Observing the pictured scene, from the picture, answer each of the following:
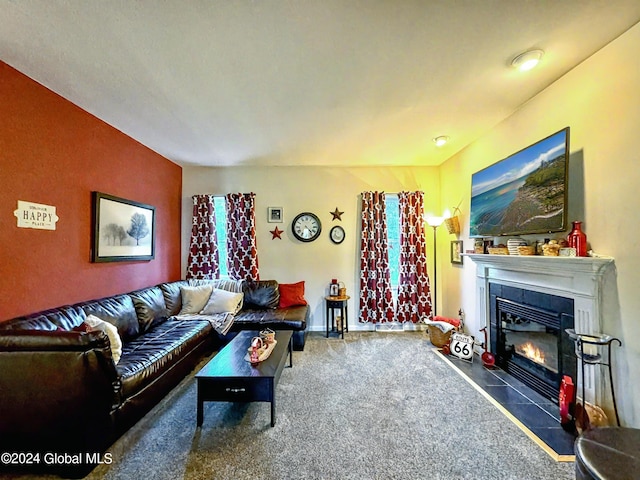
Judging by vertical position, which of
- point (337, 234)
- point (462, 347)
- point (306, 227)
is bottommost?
point (462, 347)

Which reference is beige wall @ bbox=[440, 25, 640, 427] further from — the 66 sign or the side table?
the side table

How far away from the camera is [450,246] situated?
14.9 feet

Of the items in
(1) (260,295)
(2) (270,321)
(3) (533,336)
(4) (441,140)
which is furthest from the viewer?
(1) (260,295)

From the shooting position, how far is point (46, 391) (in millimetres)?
1705

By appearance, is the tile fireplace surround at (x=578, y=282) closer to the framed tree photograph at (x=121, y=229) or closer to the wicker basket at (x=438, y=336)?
the wicker basket at (x=438, y=336)

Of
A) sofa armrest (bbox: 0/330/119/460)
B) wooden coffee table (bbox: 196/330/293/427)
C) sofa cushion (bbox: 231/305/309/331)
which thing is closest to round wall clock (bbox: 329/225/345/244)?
sofa cushion (bbox: 231/305/309/331)

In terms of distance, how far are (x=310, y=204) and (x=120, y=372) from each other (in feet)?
11.2

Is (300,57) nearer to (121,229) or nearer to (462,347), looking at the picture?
(121,229)

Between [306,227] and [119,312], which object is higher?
A: [306,227]

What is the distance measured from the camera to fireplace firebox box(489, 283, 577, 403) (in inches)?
95.3

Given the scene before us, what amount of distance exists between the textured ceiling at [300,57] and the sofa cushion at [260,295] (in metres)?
2.22

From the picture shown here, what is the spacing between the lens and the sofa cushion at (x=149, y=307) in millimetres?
3219

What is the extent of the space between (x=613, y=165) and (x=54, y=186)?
431cm

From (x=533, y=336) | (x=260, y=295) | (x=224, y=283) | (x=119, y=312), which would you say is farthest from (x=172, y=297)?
(x=533, y=336)
